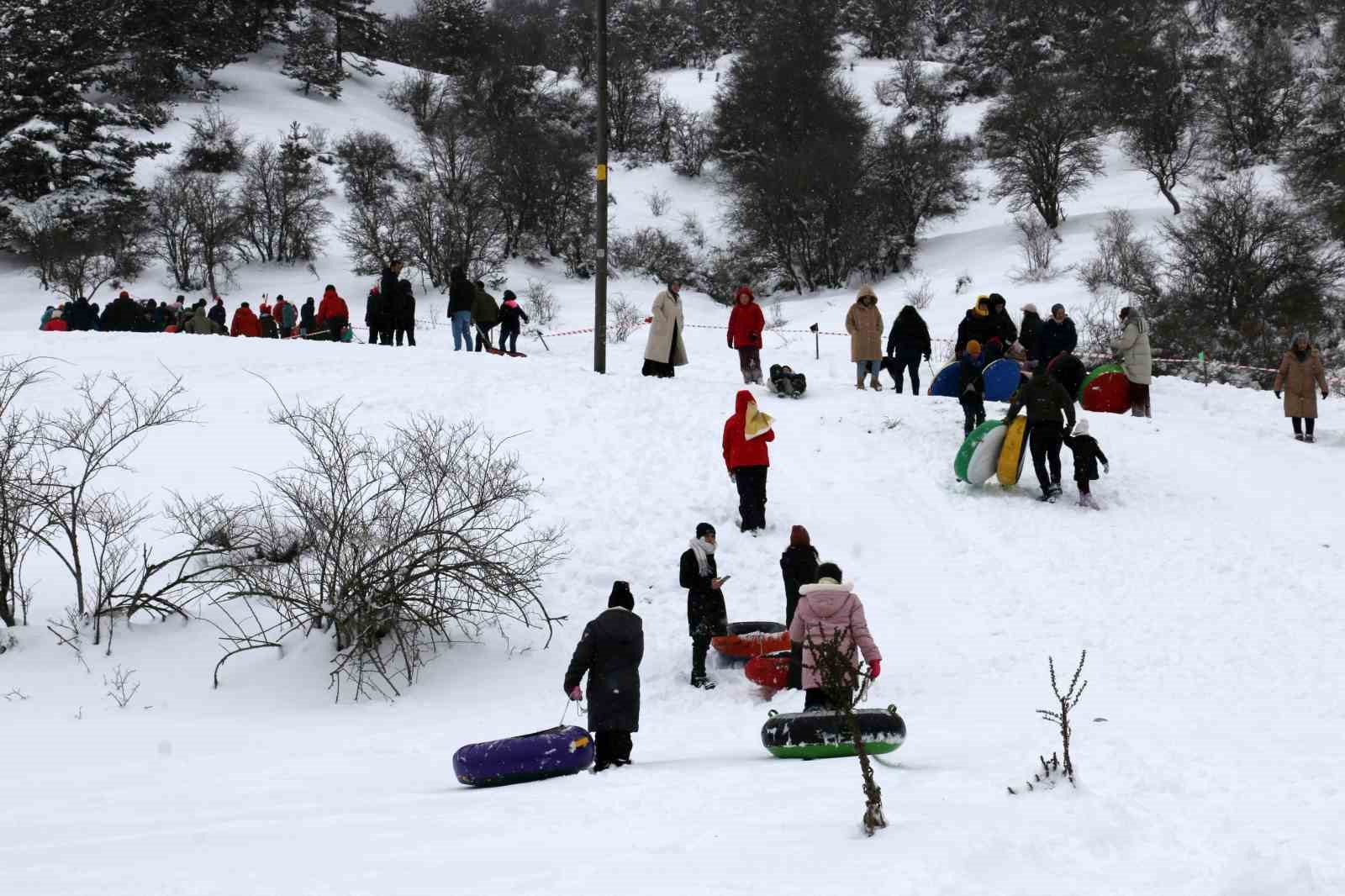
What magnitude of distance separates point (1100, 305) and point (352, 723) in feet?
83.6

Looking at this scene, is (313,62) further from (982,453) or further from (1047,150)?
(982,453)

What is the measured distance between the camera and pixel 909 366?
15.8m

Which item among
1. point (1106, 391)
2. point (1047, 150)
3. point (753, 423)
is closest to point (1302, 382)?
point (1106, 391)

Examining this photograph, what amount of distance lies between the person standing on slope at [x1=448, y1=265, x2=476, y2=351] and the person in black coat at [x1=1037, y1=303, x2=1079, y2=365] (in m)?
9.61

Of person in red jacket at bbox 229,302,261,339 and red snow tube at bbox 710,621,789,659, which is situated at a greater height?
person in red jacket at bbox 229,302,261,339

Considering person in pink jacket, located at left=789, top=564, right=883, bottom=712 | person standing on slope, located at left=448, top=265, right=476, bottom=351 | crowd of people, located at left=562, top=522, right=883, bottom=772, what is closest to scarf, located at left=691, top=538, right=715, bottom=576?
crowd of people, located at left=562, top=522, right=883, bottom=772

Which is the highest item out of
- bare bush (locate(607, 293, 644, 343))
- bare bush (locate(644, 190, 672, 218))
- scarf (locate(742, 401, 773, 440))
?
bare bush (locate(644, 190, 672, 218))

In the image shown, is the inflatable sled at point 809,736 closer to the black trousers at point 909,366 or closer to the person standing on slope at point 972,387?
the person standing on slope at point 972,387

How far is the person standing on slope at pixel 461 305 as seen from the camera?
59.8 feet

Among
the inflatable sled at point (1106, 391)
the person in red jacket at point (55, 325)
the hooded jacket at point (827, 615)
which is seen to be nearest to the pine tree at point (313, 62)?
the person in red jacket at point (55, 325)

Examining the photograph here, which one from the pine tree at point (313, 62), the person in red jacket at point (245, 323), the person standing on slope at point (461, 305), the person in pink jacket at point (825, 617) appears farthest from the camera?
the pine tree at point (313, 62)

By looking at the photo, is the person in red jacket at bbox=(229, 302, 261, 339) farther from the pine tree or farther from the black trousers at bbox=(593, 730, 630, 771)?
the pine tree

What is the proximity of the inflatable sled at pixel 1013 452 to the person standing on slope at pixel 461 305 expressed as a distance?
992 cm

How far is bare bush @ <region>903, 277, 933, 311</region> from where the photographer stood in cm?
3189
